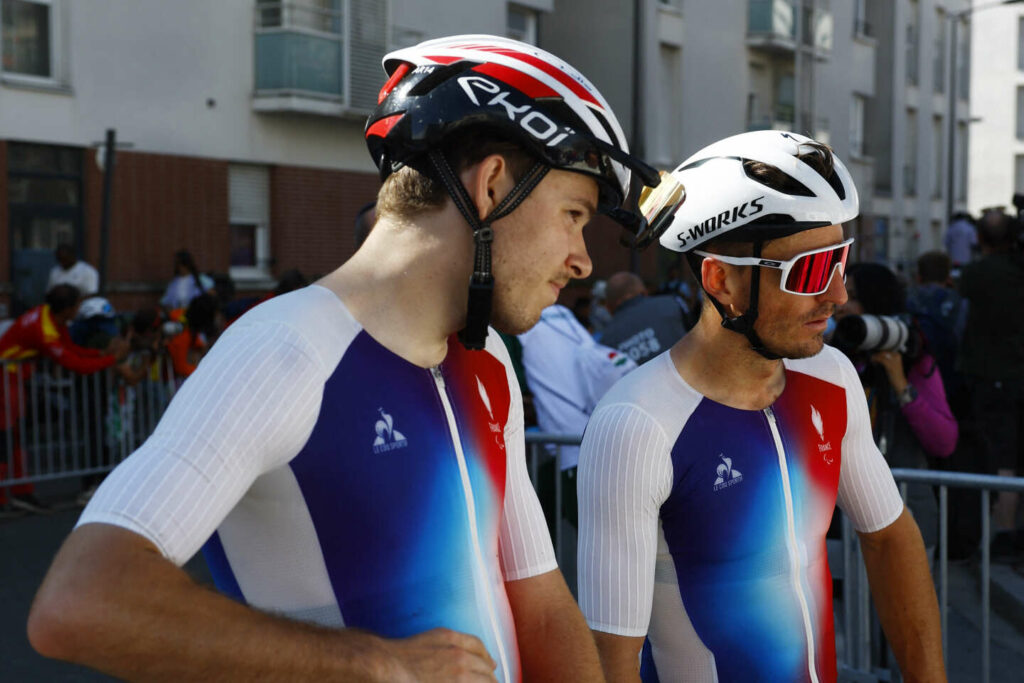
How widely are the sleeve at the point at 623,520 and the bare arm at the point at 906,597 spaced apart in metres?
0.64

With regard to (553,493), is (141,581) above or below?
above

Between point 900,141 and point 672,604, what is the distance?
3891cm

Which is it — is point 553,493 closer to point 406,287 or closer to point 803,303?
point 803,303

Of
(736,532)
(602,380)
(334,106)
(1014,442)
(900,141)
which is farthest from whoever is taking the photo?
(900,141)

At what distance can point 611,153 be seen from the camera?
2020 mm

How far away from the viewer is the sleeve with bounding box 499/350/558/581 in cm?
211

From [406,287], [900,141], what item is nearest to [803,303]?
[406,287]

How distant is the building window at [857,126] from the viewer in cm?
3728

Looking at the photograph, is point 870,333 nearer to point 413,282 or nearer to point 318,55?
point 413,282

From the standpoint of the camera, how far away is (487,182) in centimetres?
191

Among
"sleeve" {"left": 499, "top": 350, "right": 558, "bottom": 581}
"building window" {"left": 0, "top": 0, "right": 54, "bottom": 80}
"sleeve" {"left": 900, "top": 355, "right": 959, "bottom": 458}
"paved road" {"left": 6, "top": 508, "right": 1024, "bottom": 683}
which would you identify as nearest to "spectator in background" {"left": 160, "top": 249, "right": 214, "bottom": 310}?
"building window" {"left": 0, "top": 0, "right": 54, "bottom": 80}

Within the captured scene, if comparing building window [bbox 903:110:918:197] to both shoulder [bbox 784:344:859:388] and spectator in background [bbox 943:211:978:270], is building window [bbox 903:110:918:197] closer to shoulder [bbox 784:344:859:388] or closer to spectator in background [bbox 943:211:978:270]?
spectator in background [bbox 943:211:978:270]

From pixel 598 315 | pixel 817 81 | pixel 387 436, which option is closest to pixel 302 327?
pixel 387 436

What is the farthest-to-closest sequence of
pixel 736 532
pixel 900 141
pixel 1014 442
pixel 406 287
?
pixel 900 141
pixel 1014 442
pixel 736 532
pixel 406 287
